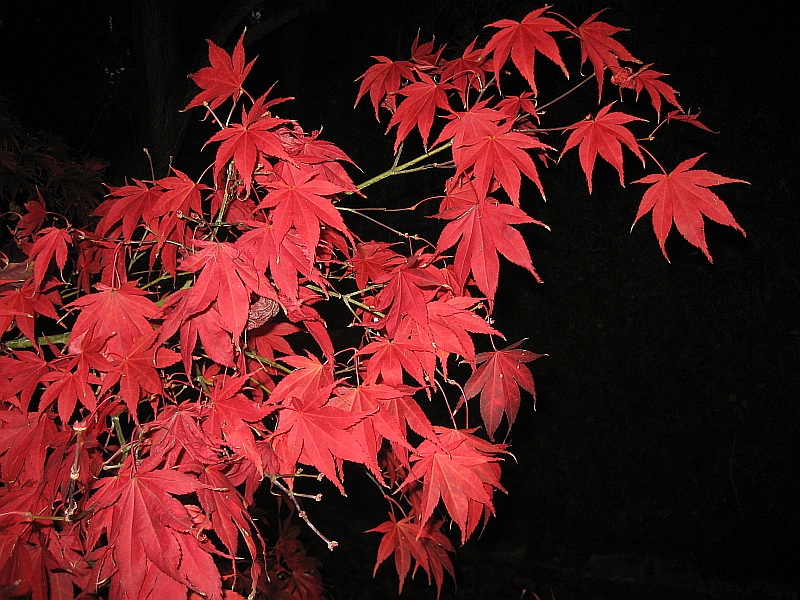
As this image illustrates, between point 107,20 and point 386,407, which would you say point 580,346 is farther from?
point 107,20

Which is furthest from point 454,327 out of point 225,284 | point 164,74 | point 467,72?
point 164,74

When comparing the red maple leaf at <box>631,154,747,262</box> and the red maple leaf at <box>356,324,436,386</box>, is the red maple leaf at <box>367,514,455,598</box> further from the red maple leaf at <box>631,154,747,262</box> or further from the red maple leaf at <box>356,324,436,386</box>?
the red maple leaf at <box>631,154,747,262</box>

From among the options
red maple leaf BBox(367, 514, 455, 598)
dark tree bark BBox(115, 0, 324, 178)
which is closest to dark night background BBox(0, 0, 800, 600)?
dark tree bark BBox(115, 0, 324, 178)

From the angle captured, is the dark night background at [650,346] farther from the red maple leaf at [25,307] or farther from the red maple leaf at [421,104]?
the red maple leaf at [421,104]

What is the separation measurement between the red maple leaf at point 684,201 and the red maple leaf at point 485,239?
151 mm

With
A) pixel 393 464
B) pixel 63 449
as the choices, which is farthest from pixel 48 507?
pixel 393 464

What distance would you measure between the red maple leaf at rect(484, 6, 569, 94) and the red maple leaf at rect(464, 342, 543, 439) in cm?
37

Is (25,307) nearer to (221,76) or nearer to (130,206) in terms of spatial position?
(130,206)

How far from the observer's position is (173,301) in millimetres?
734

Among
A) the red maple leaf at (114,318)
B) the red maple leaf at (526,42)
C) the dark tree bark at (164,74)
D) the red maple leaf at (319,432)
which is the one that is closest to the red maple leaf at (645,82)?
the red maple leaf at (526,42)

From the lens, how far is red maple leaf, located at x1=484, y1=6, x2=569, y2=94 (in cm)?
82

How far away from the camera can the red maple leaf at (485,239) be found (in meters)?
0.75

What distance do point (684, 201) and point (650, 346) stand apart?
2.01 metres

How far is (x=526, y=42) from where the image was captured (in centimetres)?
83
